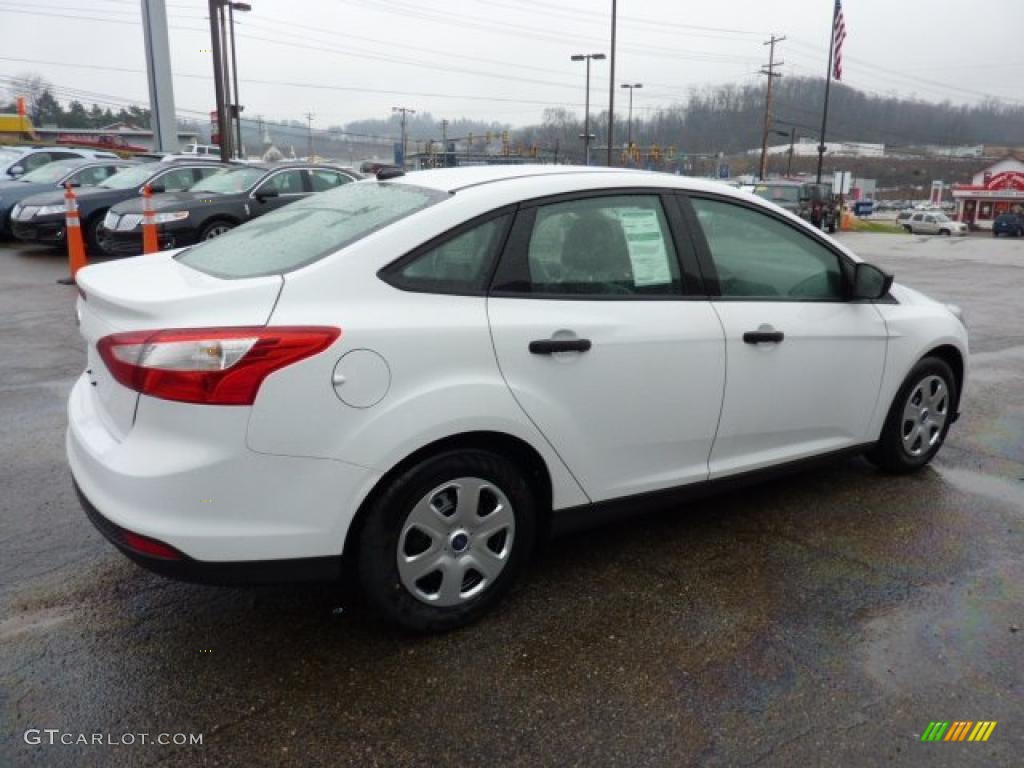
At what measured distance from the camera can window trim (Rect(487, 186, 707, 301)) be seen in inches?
118

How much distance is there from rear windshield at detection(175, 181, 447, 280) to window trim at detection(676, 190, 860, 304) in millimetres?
1093

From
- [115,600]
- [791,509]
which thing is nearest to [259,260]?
[115,600]

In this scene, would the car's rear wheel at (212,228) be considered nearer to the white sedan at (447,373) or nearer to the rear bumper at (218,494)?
the white sedan at (447,373)

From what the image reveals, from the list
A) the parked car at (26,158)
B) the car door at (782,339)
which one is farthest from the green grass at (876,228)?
the car door at (782,339)

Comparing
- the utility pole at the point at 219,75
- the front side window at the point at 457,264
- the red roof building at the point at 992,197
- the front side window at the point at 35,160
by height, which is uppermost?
the utility pole at the point at 219,75

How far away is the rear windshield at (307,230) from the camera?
2871mm

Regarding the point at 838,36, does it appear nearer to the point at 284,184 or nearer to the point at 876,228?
the point at 876,228

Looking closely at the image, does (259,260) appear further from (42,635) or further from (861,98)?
(861,98)

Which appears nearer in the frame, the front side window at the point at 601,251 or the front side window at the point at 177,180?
the front side window at the point at 601,251

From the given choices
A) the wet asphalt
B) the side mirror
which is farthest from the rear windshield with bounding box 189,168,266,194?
the side mirror

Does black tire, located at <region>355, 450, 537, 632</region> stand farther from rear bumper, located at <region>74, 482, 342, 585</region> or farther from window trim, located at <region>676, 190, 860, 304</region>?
window trim, located at <region>676, 190, 860, 304</region>

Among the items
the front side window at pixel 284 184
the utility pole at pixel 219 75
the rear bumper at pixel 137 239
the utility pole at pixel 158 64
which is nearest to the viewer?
the rear bumper at pixel 137 239

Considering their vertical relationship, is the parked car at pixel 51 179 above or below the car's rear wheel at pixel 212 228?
above

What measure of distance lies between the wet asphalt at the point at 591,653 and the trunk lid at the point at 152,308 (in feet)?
2.64
